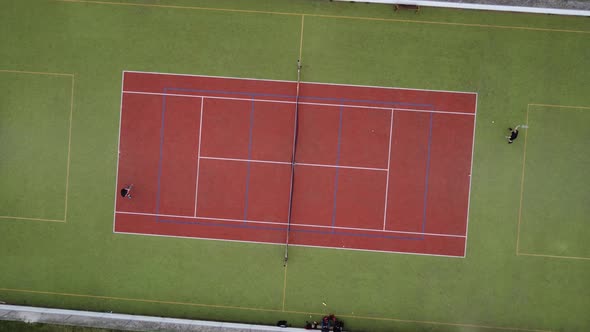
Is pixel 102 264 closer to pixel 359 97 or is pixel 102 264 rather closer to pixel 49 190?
pixel 49 190

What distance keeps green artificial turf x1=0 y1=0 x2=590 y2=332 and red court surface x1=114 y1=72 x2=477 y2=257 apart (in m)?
0.40

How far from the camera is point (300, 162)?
1088 centimetres

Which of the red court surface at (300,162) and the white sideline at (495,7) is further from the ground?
the white sideline at (495,7)

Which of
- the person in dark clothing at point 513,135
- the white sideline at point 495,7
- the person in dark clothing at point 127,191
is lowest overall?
the person in dark clothing at point 127,191

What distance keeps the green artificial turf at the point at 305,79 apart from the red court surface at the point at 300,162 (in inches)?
15.6

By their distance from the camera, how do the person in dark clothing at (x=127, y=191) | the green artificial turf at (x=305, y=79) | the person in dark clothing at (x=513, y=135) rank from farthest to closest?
the green artificial turf at (x=305, y=79)
the person in dark clothing at (x=127, y=191)
the person in dark clothing at (x=513, y=135)

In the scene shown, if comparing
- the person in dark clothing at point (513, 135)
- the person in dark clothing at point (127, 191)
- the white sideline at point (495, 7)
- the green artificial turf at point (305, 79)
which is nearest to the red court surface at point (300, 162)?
the person in dark clothing at point (127, 191)

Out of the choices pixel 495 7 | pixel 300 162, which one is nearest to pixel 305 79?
pixel 300 162

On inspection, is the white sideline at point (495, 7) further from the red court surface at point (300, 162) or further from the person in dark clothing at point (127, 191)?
the person in dark clothing at point (127, 191)

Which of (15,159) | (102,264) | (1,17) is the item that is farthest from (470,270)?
(1,17)

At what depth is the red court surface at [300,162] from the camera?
10.8m

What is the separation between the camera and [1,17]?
10.9 m

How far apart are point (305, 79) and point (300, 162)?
2402 mm

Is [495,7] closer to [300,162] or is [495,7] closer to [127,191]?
[300,162]
